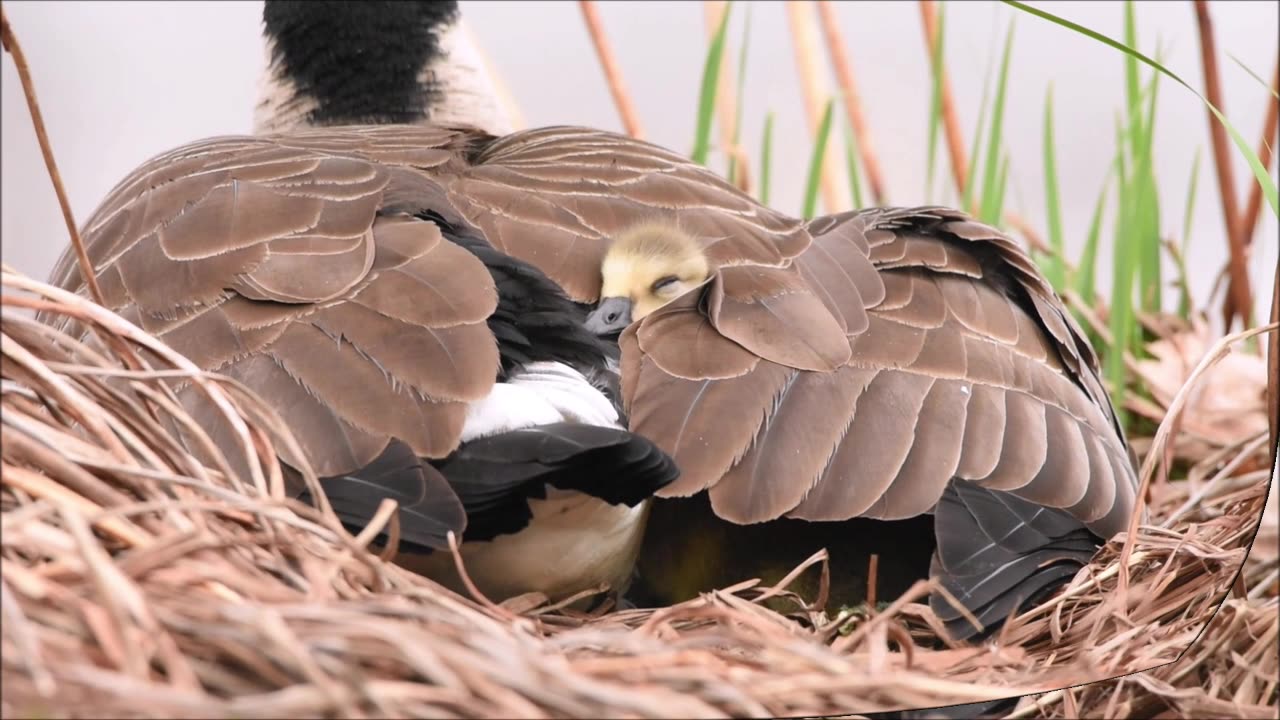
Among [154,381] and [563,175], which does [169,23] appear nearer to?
[154,381]

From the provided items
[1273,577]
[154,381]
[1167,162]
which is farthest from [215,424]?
[1273,577]

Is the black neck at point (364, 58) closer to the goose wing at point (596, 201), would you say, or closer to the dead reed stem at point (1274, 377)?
the goose wing at point (596, 201)

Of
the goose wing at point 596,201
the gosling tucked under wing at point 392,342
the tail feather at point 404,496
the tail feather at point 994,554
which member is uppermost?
the goose wing at point 596,201

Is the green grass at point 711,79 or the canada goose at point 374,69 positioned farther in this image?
the canada goose at point 374,69

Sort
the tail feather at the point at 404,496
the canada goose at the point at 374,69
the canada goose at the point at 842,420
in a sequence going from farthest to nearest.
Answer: the canada goose at the point at 374,69 → the canada goose at the point at 842,420 → the tail feather at the point at 404,496

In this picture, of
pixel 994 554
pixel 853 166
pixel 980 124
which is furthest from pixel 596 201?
pixel 994 554

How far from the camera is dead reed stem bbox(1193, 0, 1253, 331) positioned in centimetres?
110

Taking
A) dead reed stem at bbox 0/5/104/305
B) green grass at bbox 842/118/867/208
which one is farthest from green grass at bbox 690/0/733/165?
dead reed stem at bbox 0/5/104/305

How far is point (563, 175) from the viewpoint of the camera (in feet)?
4.03

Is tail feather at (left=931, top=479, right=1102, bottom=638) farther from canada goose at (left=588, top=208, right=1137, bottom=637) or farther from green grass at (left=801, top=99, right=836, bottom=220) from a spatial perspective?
green grass at (left=801, top=99, right=836, bottom=220)

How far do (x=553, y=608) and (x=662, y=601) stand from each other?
0.09 m

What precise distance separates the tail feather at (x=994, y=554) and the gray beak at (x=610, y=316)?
297 mm

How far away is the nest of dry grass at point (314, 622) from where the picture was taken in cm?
66

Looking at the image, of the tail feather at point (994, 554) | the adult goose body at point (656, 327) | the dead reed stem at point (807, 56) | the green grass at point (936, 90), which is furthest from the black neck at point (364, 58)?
the tail feather at point (994, 554)
